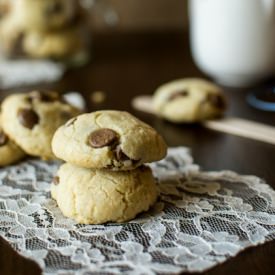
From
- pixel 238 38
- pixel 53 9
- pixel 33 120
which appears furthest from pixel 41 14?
pixel 33 120

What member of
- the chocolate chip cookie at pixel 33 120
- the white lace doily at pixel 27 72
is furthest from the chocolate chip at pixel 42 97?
the white lace doily at pixel 27 72

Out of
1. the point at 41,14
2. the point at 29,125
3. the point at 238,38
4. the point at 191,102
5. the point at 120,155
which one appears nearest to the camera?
the point at 120,155

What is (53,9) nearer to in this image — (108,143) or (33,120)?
(33,120)

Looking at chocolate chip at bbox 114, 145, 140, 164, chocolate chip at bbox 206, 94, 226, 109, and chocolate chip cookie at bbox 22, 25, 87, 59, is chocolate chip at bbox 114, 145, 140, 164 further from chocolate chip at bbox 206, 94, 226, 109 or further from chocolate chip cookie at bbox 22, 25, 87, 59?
chocolate chip cookie at bbox 22, 25, 87, 59

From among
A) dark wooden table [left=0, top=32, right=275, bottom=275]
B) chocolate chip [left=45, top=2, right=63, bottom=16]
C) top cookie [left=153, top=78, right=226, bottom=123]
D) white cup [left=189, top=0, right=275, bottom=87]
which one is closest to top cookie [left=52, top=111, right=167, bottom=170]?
dark wooden table [left=0, top=32, right=275, bottom=275]

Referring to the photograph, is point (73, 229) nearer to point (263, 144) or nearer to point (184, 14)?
point (263, 144)

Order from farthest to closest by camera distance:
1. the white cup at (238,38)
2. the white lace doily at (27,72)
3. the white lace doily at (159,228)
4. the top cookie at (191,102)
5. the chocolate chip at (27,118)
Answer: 1. the white lace doily at (27,72)
2. the white cup at (238,38)
3. the top cookie at (191,102)
4. the chocolate chip at (27,118)
5. the white lace doily at (159,228)

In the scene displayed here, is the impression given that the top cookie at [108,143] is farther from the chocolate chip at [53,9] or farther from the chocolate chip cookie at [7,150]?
the chocolate chip at [53,9]

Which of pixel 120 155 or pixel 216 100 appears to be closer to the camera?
pixel 120 155
